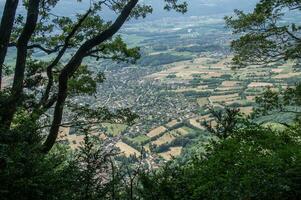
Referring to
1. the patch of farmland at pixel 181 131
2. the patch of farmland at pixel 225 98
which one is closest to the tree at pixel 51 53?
the patch of farmland at pixel 181 131

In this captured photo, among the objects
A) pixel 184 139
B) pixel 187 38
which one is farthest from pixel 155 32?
pixel 184 139

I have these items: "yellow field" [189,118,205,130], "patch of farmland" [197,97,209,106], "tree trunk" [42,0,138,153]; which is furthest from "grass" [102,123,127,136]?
"tree trunk" [42,0,138,153]

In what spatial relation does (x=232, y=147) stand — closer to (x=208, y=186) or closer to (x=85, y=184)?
(x=208, y=186)

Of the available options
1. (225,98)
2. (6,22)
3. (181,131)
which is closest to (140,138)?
(181,131)

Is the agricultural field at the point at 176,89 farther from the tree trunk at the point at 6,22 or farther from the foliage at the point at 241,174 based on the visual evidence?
the foliage at the point at 241,174

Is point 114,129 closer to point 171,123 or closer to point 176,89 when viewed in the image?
point 171,123
